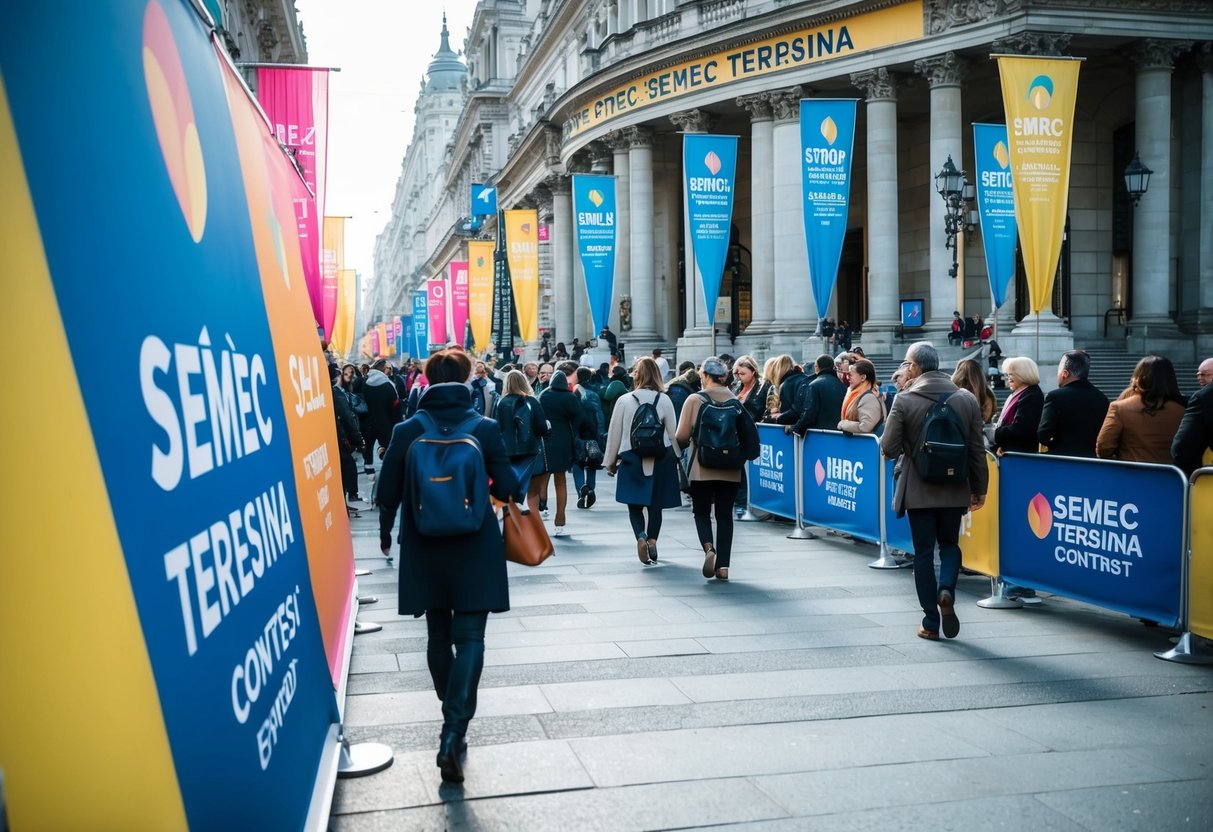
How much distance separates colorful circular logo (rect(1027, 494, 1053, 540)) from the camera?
8703 millimetres

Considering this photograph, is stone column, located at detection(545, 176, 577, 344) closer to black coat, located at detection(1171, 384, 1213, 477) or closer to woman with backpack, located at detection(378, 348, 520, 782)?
black coat, located at detection(1171, 384, 1213, 477)

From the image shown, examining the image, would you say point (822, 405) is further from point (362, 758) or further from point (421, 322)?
point (421, 322)

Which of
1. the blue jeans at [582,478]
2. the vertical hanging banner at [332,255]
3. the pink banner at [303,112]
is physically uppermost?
the pink banner at [303,112]

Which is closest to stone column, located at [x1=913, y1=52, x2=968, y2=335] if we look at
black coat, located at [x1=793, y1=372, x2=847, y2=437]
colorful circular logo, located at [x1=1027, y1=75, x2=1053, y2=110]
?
colorful circular logo, located at [x1=1027, y1=75, x2=1053, y2=110]

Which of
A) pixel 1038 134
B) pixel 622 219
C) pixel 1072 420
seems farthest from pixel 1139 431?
pixel 622 219

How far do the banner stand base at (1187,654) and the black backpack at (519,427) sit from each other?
663cm

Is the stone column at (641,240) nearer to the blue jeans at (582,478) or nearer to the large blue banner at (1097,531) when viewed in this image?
the blue jeans at (582,478)

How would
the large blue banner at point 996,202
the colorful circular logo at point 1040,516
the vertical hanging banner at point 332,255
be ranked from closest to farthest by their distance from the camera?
the colorful circular logo at point 1040,516
the large blue banner at point 996,202
the vertical hanging banner at point 332,255

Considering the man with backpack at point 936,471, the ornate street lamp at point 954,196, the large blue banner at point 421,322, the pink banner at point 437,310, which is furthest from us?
the large blue banner at point 421,322

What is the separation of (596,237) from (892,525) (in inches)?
781

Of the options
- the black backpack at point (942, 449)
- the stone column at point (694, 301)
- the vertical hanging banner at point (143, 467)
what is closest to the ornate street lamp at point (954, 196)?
the stone column at point (694, 301)

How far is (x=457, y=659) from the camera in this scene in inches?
211

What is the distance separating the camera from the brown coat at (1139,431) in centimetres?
858

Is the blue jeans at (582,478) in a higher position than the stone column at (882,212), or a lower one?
lower
